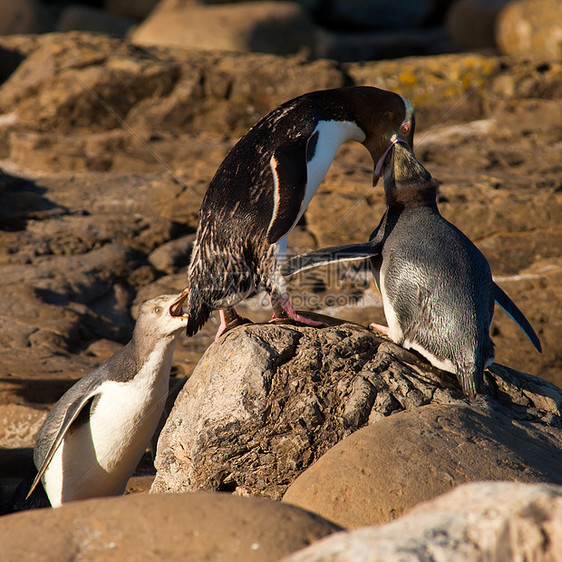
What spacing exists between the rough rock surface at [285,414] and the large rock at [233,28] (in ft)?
30.3

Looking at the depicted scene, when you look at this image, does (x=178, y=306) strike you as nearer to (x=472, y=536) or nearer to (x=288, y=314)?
(x=288, y=314)

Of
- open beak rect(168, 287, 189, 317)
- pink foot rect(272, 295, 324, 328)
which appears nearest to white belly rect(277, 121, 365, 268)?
pink foot rect(272, 295, 324, 328)

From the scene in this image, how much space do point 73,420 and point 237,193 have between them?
4.68 ft

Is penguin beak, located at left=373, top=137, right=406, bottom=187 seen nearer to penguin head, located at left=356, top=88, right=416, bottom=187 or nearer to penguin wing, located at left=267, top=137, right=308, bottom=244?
penguin head, located at left=356, top=88, right=416, bottom=187

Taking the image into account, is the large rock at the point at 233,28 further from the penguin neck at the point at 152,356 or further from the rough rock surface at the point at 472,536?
the rough rock surface at the point at 472,536

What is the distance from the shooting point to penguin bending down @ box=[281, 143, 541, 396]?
3.22 metres

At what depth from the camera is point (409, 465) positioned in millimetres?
2533

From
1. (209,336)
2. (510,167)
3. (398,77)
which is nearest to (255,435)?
(209,336)

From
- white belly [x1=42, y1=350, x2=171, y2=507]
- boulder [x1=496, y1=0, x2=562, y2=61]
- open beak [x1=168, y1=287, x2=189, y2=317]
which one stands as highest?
boulder [x1=496, y1=0, x2=562, y2=61]

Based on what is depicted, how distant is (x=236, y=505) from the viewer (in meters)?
1.81

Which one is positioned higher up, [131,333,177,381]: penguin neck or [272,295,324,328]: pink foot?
[272,295,324,328]: pink foot

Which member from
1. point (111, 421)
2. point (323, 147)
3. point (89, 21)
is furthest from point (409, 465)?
point (89, 21)

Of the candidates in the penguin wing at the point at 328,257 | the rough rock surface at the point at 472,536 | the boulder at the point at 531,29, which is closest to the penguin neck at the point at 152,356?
the penguin wing at the point at 328,257

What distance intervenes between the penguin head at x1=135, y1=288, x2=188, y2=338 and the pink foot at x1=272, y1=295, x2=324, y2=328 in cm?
47
